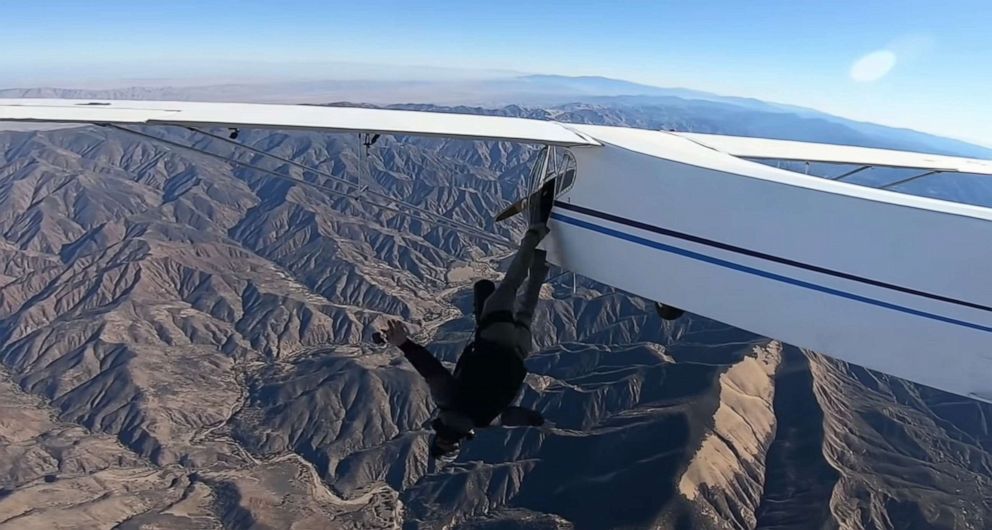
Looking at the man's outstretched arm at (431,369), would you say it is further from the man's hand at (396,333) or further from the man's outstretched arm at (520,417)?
the man's outstretched arm at (520,417)

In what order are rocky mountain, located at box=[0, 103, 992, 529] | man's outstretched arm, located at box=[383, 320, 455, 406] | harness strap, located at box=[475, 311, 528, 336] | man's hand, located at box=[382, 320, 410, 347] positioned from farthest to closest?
rocky mountain, located at box=[0, 103, 992, 529]
harness strap, located at box=[475, 311, 528, 336]
man's outstretched arm, located at box=[383, 320, 455, 406]
man's hand, located at box=[382, 320, 410, 347]

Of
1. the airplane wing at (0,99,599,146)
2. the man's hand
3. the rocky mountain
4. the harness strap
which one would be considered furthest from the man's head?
the rocky mountain

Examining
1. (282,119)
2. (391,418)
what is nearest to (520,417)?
(282,119)

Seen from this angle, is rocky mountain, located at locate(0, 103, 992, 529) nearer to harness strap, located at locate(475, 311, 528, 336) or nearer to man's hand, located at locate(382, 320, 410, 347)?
harness strap, located at locate(475, 311, 528, 336)

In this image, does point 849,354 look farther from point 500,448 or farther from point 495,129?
point 500,448

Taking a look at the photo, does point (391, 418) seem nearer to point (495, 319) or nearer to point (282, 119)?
point (282, 119)
